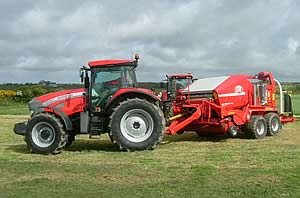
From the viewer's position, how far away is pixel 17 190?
7297 mm

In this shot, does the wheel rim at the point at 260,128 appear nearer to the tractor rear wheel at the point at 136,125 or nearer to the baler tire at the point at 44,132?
the tractor rear wheel at the point at 136,125

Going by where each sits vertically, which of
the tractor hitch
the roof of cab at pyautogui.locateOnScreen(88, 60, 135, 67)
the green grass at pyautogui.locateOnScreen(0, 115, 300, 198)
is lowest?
the green grass at pyautogui.locateOnScreen(0, 115, 300, 198)

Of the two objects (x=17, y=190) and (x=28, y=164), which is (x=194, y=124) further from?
(x=17, y=190)

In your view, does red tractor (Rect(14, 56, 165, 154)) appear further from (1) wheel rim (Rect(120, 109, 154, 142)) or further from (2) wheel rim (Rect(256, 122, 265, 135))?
(2) wheel rim (Rect(256, 122, 265, 135))

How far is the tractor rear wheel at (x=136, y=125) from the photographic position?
11.4 m

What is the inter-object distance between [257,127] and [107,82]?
531 cm

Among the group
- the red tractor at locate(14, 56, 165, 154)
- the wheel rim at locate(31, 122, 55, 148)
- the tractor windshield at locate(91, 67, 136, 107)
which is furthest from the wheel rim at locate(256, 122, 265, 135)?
the wheel rim at locate(31, 122, 55, 148)

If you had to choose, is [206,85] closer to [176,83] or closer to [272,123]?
[272,123]

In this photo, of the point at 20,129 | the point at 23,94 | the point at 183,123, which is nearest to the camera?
the point at 20,129

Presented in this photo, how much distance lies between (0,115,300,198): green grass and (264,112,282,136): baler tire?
8.40 ft

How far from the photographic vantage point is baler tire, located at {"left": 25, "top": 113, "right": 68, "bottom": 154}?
11328mm

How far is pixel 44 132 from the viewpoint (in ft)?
37.9

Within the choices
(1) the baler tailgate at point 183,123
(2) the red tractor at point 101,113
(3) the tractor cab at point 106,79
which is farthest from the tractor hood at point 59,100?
(1) the baler tailgate at point 183,123

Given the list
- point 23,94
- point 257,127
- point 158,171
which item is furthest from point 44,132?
point 23,94
